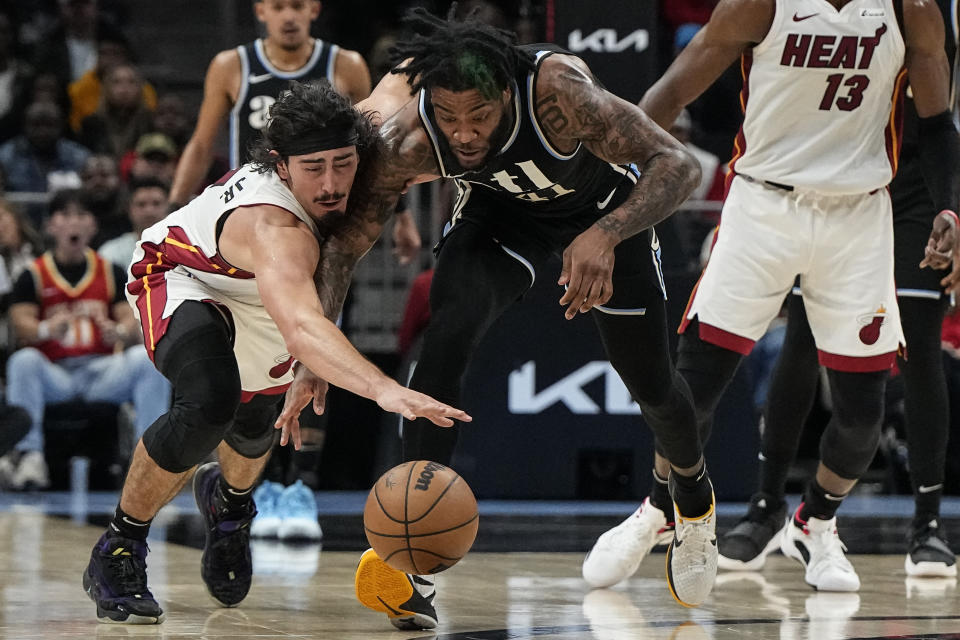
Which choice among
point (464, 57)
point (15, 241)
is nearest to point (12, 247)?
point (15, 241)

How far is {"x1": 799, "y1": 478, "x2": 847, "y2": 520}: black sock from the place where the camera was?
5383 mm

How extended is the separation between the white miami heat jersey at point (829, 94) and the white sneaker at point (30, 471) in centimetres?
509

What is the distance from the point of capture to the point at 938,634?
13.3ft

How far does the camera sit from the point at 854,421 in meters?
5.19

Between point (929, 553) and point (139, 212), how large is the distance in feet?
17.2

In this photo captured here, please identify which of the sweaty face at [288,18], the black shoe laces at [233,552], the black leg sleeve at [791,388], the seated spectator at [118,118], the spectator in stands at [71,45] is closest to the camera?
the black shoe laces at [233,552]

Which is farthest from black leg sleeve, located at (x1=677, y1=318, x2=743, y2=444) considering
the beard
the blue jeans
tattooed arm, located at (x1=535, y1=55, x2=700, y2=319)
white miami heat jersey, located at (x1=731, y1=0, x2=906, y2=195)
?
the blue jeans

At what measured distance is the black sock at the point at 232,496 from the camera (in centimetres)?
475

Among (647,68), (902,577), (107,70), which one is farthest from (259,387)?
(107,70)

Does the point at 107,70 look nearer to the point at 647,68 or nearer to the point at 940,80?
the point at 647,68

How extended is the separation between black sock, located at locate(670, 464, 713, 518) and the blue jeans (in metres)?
4.48

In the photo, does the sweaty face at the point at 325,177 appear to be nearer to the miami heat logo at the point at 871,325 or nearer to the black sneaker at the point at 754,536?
the miami heat logo at the point at 871,325

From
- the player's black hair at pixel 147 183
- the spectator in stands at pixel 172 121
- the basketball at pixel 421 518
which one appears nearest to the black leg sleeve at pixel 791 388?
the basketball at pixel 421 518

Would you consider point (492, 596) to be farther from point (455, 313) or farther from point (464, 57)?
point (464, 57)
